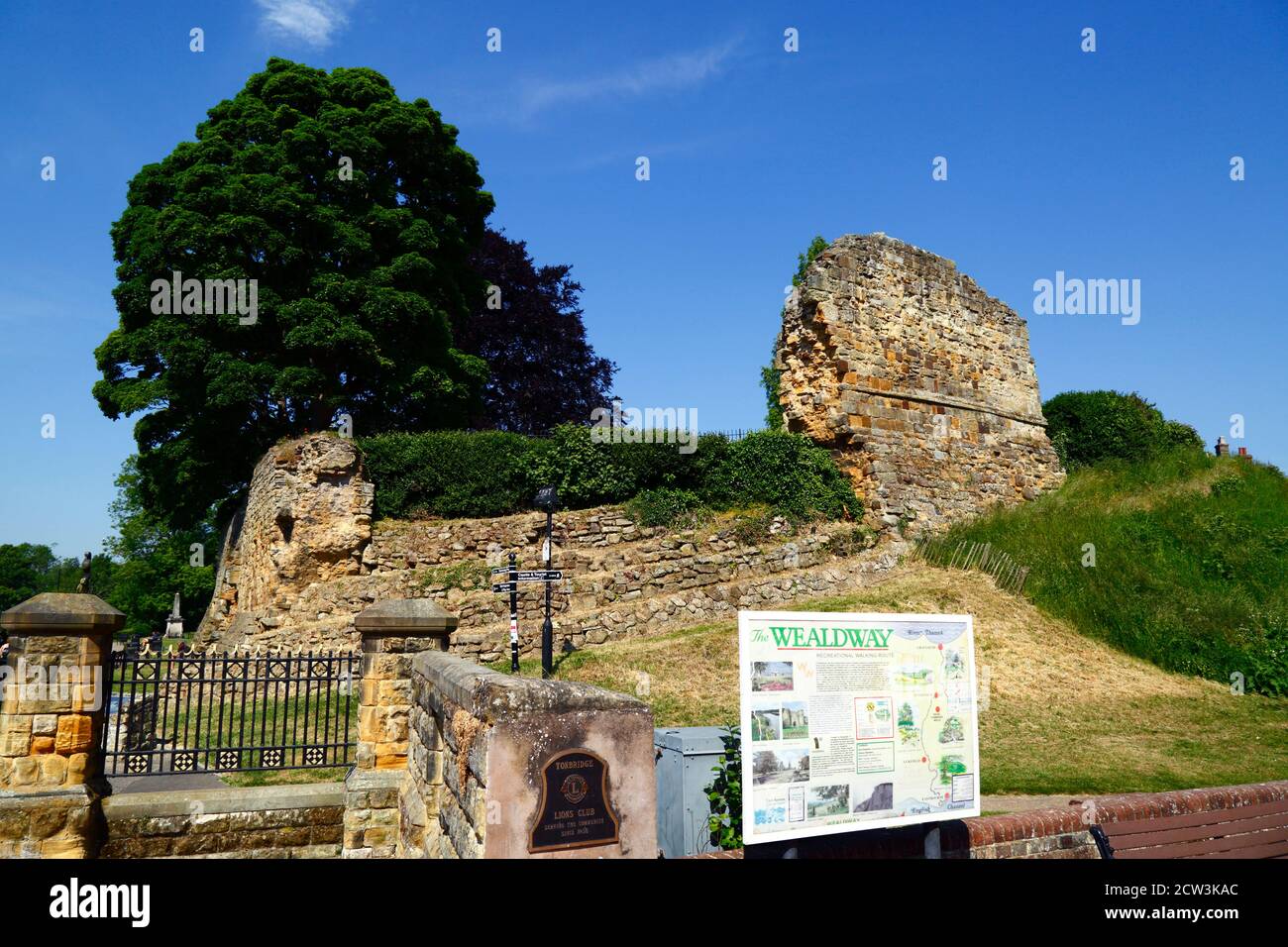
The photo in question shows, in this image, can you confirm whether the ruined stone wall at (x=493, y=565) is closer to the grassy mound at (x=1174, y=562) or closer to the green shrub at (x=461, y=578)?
the green shrub at (x=461, y=578)

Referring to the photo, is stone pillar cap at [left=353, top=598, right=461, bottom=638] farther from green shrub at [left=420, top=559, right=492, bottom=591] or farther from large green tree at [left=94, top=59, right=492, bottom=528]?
large green tree at [left=94, top=59, right=492, bottom=528]

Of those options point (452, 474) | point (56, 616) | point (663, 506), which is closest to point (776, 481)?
point (663, 506)

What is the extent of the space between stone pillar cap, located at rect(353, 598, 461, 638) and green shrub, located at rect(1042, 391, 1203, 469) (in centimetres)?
1996

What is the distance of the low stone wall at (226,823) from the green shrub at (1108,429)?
2115 cm

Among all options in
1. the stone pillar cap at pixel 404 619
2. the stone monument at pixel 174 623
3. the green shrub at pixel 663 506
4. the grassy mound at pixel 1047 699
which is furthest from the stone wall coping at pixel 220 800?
the stone monument at pixel 174 623

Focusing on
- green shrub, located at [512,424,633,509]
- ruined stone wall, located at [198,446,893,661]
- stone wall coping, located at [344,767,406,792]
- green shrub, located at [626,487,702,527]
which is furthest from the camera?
green shrub, located at [512,424,633,509]

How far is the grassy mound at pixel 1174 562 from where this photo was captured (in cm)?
1353

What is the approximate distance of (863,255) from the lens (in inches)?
734

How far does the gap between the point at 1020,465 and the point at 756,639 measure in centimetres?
1965

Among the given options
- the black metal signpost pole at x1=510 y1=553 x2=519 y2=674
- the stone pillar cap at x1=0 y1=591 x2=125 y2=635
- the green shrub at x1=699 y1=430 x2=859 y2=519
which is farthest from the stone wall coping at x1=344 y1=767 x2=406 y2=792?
the green shrub at x1=699 y1=430 x2=859 y2=519

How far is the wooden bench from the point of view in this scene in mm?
5602

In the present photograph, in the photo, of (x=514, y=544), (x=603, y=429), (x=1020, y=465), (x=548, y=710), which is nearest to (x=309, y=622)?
(x=514, y=544)
